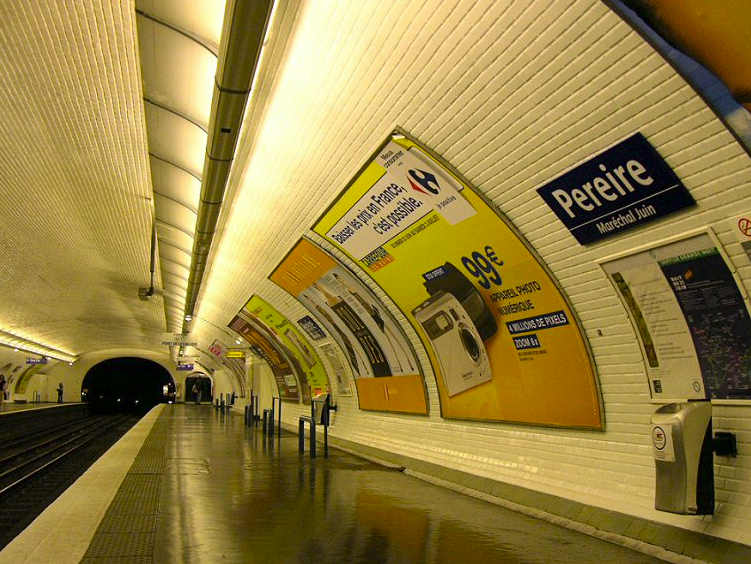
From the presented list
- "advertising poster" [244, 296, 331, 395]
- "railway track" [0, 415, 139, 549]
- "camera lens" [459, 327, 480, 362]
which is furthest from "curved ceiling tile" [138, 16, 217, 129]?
"advertising poster" [244, 296, 331, 395]

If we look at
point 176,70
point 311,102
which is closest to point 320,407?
point 176,70

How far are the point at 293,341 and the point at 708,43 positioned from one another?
48.5 feet

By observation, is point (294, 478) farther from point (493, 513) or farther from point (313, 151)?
point (313, 151)

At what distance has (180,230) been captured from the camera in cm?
1386

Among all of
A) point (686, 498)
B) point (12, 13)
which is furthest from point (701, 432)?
point (12, 13)

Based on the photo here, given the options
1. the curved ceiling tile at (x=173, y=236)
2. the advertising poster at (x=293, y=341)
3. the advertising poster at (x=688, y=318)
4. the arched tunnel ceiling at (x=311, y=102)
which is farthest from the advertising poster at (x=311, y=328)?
the advertising poster at (x=688, y=318)

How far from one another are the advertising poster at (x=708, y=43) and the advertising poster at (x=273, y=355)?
1646 centimetres

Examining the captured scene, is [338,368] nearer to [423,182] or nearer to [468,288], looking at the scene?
[468,288]

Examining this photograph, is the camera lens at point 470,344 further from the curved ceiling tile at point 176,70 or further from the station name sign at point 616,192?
the curved ceiling tile at point 176,70

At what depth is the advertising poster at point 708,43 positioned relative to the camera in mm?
3795

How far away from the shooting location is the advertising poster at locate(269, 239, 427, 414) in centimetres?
1077

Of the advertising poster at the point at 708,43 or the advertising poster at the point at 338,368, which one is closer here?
the advertising poster at the point at 708,43

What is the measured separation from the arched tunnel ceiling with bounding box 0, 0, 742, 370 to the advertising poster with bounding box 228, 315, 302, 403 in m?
7.77

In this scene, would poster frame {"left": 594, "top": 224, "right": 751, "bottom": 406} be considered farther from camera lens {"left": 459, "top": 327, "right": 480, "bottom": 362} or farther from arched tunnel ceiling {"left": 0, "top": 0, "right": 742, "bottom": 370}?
camera lens {"left": 459, "top": 327, "right": 480, "bottom": 362}
